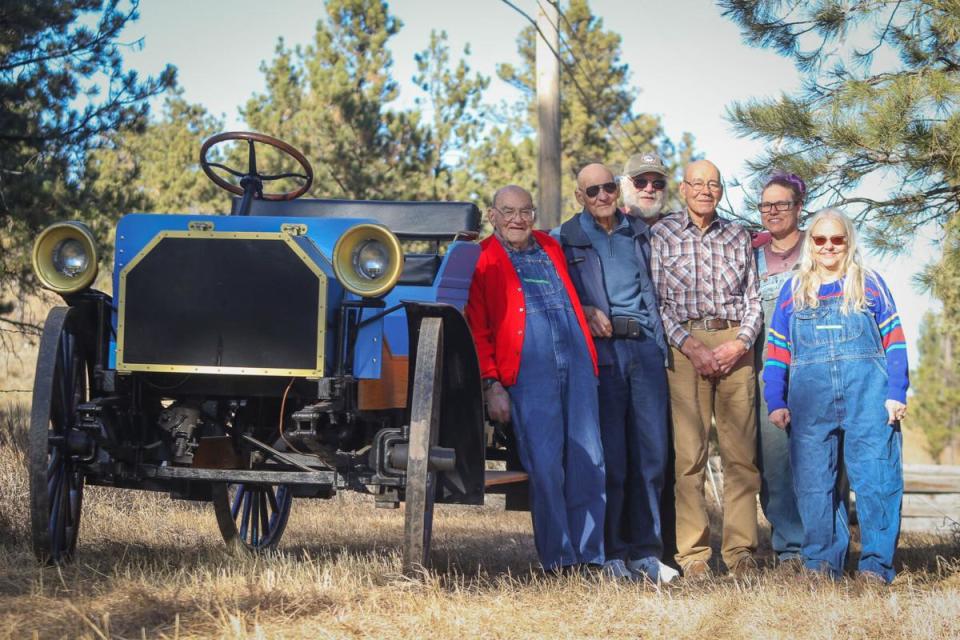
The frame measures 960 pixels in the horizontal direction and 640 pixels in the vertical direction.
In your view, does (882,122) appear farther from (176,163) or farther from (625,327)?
(176,163)

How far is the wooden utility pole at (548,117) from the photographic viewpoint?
36.5ft

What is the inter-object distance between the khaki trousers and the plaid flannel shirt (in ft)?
0.39

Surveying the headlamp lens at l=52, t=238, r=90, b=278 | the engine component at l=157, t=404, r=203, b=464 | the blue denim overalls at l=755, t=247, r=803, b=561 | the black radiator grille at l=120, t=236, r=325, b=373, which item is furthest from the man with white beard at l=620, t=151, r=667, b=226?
the headlamp lens at l=52, t=238, r=90, b=278

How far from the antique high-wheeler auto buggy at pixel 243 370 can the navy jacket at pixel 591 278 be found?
113cm

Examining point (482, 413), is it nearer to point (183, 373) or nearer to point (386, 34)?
point (183, 373)

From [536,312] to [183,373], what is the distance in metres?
1.70

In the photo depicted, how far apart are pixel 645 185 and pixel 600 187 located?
0.54 meters

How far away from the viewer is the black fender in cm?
507

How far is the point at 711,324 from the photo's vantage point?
6238 millimetres

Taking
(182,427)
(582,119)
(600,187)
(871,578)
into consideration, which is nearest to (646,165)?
(600,187)

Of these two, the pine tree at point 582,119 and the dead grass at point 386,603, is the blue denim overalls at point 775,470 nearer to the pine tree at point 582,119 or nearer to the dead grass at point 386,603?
the dead grass at point 386,603

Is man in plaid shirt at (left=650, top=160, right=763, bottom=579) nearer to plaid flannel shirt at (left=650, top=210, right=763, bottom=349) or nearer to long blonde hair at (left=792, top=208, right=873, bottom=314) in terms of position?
plaid flannel shirt at (left=650, top=210, right=763, bottom=349)

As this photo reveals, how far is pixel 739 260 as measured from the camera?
20.8 feet

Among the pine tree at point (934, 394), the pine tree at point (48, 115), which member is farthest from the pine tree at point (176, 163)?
the pine tree at point (934, 394)
